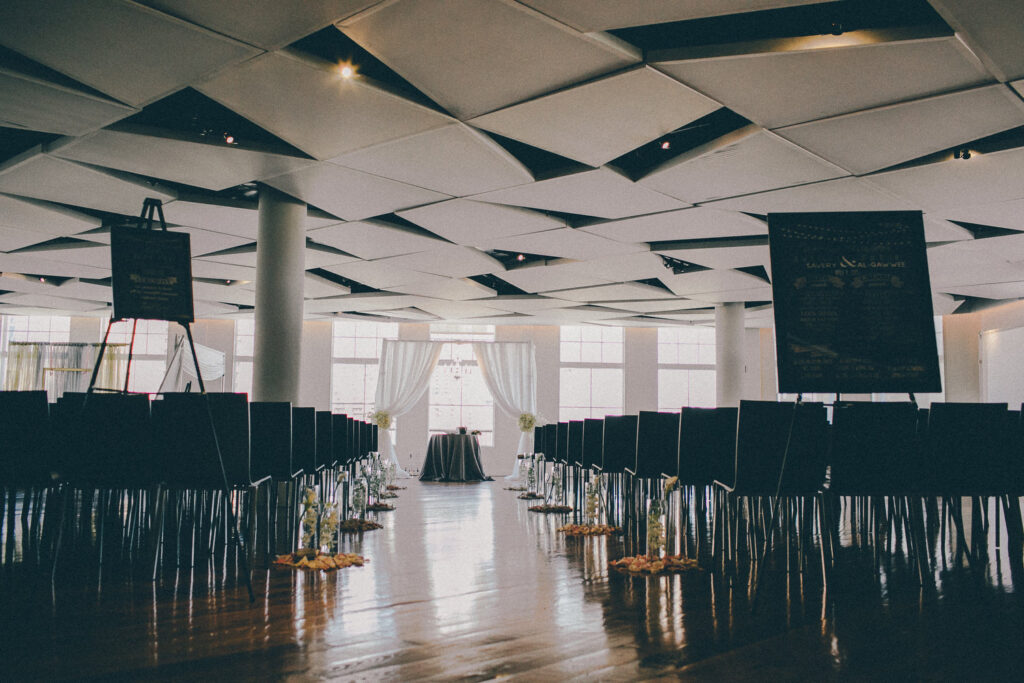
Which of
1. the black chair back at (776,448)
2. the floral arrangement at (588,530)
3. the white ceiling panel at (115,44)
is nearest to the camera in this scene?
the white ceiling panel at (115,44)

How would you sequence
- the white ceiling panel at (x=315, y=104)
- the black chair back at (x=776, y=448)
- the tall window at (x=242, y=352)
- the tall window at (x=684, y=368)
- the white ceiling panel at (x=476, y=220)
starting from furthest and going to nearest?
the tall window at (x=684, y=368)
the tall window at (x=242, y=352)
the white ceiling panel at (x=476, y=220)
the white ceiling panel at (x=315, y=104)
the black chair back at (x=776, y=448)

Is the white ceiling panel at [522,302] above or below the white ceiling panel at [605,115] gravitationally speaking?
below

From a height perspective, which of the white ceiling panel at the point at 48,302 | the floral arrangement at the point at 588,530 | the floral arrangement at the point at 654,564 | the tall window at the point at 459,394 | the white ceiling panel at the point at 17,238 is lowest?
the floral arrangement at the point at 588,530

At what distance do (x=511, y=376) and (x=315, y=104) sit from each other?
926 cm

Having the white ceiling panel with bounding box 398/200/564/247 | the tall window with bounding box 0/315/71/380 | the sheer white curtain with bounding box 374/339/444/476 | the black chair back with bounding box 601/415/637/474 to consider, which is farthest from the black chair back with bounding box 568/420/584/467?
the tall window with bounding box 0/315/71/380

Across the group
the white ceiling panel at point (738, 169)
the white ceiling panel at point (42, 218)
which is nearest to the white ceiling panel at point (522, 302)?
the white ceiling panel at point (738, 169)

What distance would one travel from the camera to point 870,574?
350 cm

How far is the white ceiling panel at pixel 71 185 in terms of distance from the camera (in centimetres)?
470

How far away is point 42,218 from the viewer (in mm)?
5969

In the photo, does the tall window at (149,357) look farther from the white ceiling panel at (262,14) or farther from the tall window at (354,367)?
the white ceiling panel at (262,14)

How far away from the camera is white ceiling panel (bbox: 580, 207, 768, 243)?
19.1ft

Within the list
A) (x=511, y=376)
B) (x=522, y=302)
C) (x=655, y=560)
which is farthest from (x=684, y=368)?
(x=655, y=560)

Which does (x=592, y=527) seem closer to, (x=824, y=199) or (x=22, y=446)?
(x=824, y=199)

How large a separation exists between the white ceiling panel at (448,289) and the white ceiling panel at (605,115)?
15.0ft
